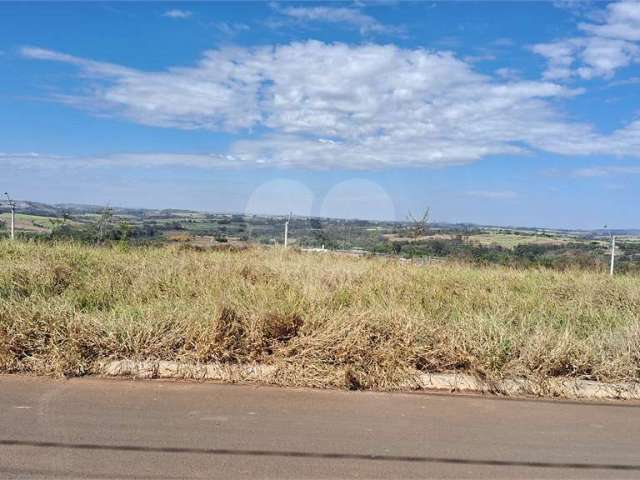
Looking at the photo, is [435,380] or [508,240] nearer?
[435,380]

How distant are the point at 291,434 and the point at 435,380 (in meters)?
1.74

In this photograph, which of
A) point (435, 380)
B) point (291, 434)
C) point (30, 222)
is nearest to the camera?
point (291, 434)

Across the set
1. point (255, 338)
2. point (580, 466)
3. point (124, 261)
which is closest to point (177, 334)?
point (255, 338)

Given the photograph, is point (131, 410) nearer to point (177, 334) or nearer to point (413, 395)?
point (177, 334)

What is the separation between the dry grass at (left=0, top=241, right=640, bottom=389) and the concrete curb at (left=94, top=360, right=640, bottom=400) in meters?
0.10

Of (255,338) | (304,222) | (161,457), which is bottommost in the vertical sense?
(161,457)

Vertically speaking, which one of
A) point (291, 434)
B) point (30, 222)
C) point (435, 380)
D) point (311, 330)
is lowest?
point (291, 434)

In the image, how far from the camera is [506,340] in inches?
217

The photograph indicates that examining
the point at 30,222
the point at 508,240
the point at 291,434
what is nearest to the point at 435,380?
the point at 291,434

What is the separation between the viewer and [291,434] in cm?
415

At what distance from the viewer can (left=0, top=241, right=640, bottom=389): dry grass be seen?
5277mm

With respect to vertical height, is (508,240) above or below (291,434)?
above

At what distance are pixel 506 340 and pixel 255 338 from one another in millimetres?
2624

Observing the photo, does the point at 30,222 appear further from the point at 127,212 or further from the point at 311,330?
the point at 311,330
